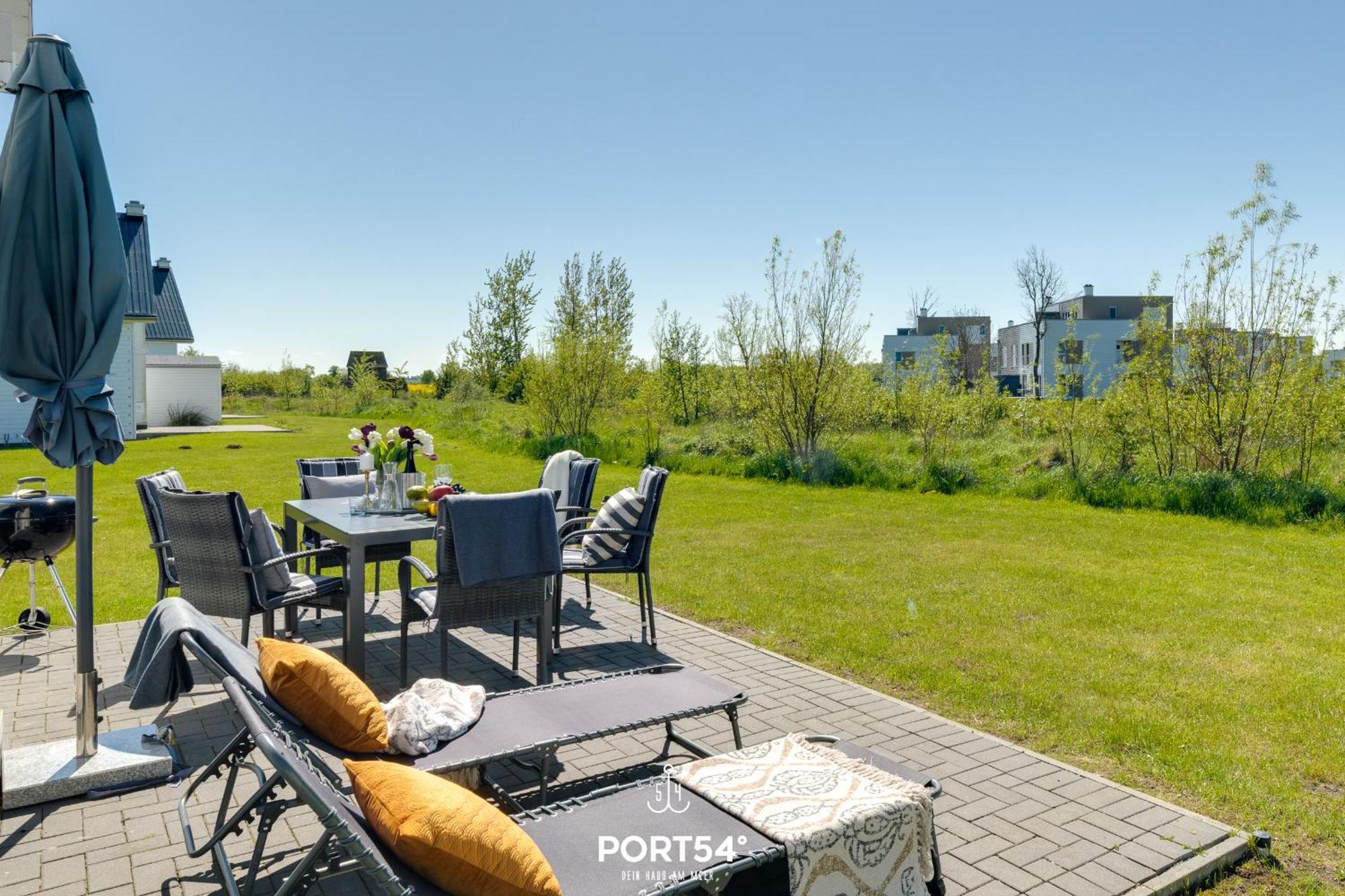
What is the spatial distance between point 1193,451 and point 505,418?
17780 mm

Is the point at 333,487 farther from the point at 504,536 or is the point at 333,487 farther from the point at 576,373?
the point at 576,373

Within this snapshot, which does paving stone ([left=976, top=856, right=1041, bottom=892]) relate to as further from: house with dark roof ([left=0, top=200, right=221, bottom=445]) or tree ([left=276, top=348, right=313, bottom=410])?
tree ([left=276, top=348, right=313, bottom=410])

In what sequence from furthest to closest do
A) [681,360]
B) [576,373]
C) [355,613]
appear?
[681,360]
[576,373]
[355,613]

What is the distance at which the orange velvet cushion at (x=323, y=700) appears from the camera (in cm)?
260

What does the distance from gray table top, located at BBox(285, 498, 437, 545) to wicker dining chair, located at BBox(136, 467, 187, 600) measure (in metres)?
0.75

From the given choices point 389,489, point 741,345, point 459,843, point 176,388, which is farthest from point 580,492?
point 176,388

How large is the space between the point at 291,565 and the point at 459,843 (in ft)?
15.8

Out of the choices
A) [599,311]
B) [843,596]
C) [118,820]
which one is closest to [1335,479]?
[843,596]

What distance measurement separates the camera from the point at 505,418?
25.1 meters

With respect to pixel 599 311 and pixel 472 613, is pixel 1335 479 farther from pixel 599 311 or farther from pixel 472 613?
pixel 599 311

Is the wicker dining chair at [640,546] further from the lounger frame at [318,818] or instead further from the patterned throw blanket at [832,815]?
the patterned throw blanket at [832,815]

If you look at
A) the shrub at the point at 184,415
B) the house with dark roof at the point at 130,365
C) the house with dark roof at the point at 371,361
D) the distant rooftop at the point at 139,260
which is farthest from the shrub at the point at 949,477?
the house with dark roof at the point at 371,361

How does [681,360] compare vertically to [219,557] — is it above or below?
above

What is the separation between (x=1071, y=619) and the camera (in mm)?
6102
